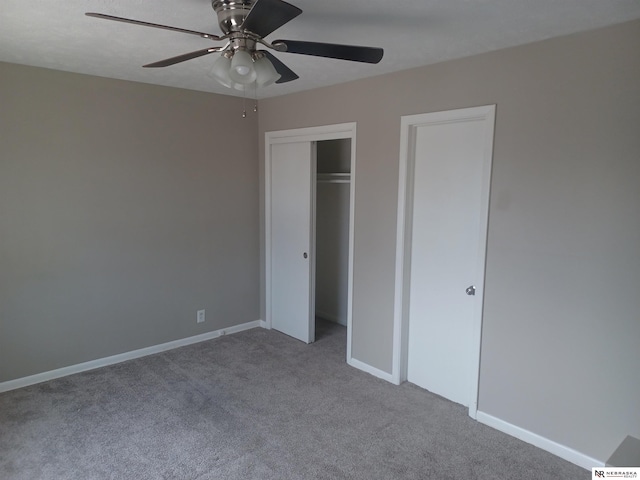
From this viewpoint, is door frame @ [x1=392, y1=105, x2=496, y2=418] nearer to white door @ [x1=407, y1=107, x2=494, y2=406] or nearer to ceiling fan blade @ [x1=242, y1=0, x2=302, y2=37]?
white door @ [x1=407, y1=107, x2=494, y2=406]

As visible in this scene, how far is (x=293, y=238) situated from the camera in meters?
4.36

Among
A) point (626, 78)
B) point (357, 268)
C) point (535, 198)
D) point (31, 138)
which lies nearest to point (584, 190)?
point (535, 198)

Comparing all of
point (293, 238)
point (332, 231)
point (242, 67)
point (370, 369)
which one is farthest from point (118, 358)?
Result: point (242, 67)

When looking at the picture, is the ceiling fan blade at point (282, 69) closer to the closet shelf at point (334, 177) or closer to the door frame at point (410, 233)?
the door frame at point (410, 233)

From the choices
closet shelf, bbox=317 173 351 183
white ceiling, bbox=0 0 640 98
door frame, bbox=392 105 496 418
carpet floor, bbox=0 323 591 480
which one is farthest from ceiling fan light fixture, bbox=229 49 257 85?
closet shelf, bbox=317 173 351 183

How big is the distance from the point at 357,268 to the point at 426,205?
32.1 inches

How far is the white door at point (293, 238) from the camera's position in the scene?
417cm

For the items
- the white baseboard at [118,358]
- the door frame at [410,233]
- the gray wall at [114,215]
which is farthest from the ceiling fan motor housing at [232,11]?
the white baseboard at [118,358]

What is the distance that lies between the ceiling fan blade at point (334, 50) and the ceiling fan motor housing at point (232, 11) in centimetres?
18

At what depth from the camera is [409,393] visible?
3.37 metres

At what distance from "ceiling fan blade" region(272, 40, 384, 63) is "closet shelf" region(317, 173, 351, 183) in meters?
2.66

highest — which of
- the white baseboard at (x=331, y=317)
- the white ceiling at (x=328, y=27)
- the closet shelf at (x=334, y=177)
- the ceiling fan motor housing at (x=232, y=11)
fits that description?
the white ceiling at (x=328, y=27)

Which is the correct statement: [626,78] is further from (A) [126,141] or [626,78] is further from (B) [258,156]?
(A) [126,141]

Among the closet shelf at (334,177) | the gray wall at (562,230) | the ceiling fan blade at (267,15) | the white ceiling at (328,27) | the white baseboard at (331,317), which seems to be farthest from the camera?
the white baseboard at (331,317)
